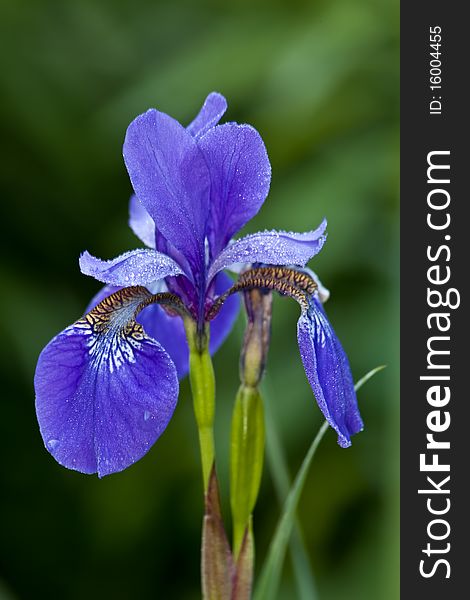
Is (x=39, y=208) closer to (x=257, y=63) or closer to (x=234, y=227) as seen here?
(x=257, y=63)

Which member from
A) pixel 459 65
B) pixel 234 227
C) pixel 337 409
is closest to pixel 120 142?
pixel 459 65

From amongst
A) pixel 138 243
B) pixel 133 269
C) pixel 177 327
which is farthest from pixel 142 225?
pixel 138 243

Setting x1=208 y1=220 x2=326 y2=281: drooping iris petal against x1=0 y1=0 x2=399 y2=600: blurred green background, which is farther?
x1=0 y1=0 x2=399 y2=600: blurred green background

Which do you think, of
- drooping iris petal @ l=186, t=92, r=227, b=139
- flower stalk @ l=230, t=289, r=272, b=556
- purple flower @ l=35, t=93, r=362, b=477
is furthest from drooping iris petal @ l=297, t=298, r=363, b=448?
drooping iris petal @ l=186, t=92, r=227, b=139

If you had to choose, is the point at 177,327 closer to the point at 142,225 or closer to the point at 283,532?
the point at 142,225

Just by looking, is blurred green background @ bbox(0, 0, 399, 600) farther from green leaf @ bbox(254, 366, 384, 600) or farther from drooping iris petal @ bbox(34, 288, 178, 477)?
drooping iris petal @ bbox(34, 288, 178, 477)

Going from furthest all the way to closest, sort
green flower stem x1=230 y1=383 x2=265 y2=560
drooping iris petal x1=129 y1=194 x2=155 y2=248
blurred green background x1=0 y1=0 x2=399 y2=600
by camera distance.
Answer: blurred green background x1=0 y1=0 x2=399 y2=600 < drooping iris petal x1=129 y1=194 x2=155 y2=248 < green flower stem x1=230 y1=383 x2=265 y2=560
